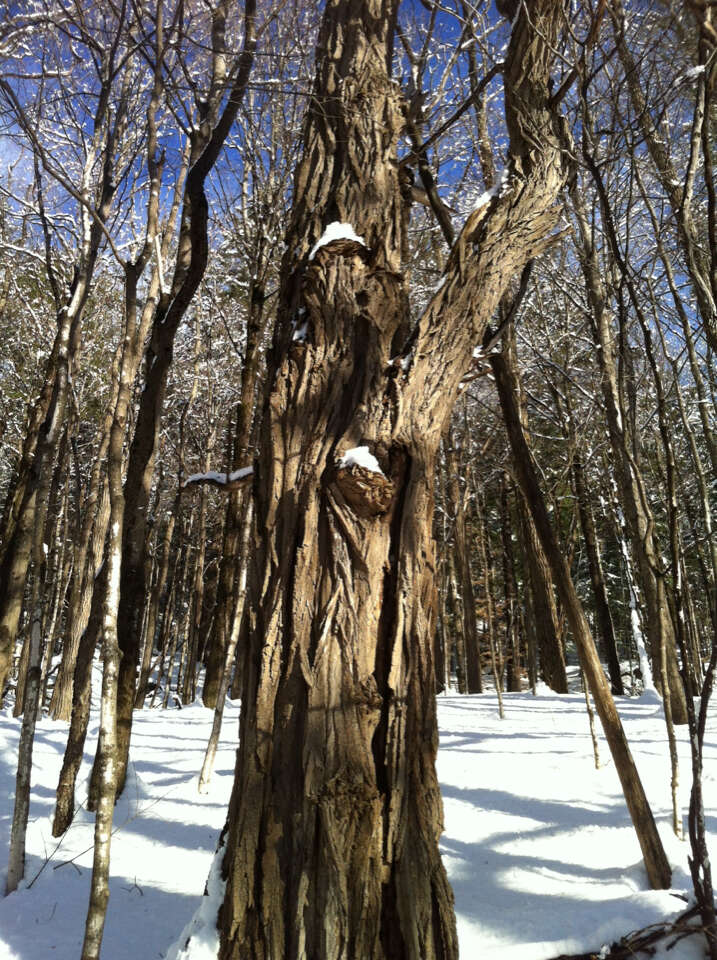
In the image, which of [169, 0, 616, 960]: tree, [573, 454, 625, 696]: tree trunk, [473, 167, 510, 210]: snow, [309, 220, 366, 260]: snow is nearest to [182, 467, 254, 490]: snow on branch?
[169, 0, 616, 960]: tree

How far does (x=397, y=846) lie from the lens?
180 centimetres

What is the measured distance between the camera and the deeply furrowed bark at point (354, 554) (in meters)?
1.77

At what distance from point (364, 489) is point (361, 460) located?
10 cm

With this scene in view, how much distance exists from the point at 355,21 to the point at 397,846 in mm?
3691

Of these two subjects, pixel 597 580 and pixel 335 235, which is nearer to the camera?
pixel 335 235

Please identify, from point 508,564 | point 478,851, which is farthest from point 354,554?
point 508,564

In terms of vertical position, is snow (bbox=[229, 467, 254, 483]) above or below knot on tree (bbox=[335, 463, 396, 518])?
above

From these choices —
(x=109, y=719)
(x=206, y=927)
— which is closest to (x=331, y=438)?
(x=109, y=719)

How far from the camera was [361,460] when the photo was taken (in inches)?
80.4

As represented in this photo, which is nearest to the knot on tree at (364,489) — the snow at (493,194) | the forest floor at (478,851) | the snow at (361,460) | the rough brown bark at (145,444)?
the snow at (361,460)

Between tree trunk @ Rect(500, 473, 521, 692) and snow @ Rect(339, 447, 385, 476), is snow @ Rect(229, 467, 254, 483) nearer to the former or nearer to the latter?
snow @ Rect(339, 447, 385, 476)

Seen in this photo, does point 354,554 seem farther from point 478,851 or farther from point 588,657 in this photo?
point 478,851

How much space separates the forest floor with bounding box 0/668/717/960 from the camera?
2556 millimetres

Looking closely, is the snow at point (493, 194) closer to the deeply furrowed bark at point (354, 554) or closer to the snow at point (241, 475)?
the deeply furrowed bark at point (354, 554)
